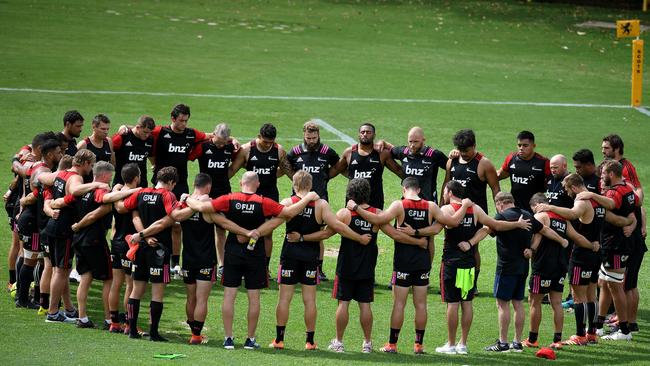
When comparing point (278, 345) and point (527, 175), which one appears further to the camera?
point (527, 175)

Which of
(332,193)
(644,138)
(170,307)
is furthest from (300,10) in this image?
(170,307)

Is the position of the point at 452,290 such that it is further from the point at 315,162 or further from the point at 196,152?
the point at 196,152

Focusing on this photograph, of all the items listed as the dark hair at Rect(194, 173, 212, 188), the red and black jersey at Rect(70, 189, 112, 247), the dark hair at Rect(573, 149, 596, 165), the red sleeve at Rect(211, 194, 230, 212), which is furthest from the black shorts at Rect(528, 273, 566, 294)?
the red and black jersey at Rect(70, 189, 112, 247)

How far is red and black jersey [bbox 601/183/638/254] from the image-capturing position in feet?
48.8

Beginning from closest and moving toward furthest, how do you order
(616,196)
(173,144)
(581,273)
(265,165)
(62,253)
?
1. (62,253)
2. (581,273)
3. (616,196)
4. (265,165)
5. (173,144)

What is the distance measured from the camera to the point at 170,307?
15570 millimetres

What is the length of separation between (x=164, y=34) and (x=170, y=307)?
977 inches

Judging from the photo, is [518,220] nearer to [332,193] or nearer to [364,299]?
[364,299]

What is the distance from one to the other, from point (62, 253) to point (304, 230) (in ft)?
10.5

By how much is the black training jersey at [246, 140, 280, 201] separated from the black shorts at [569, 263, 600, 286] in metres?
4.74

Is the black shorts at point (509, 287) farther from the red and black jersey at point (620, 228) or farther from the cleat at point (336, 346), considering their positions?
the cleat at point (336, 346)

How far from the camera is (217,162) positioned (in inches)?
677

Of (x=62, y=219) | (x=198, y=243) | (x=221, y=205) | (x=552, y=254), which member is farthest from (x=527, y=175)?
(x=62, y=219)

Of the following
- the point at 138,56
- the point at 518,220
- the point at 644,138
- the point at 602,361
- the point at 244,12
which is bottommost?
the point at 602,361
